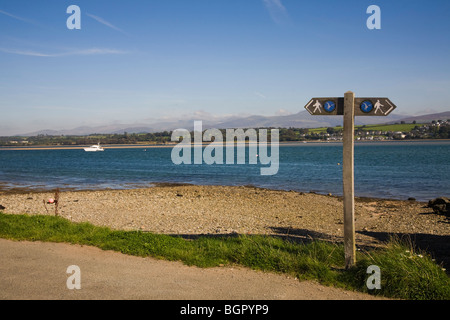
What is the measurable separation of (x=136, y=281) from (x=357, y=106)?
4.96m

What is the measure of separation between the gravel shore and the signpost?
3195 millimetres

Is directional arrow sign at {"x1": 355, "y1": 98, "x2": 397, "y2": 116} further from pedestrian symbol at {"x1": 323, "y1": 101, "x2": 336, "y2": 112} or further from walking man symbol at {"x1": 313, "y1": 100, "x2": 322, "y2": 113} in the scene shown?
walking man symbol at {"x1": 313, "y1": 100, "x2": 322, "y2": 113}

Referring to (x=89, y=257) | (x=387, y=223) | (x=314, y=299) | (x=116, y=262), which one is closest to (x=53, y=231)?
(x=89, y=257)

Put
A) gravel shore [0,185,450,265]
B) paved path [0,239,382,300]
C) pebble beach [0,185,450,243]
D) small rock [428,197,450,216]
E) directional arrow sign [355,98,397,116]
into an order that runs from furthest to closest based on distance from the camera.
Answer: small rock [428,197,450,216] → pebble beach [0,185,450,243] → gravel shore [0,185,450,265] → directional arrow sign [355,98,397,116] → paved path [0,239,382,300]

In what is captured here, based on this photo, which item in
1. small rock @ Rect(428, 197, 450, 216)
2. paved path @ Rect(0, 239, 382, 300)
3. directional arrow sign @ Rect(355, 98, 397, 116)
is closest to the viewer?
paved path @ Rect(0, 239, 382, 300)

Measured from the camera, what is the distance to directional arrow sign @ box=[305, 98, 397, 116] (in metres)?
6.96

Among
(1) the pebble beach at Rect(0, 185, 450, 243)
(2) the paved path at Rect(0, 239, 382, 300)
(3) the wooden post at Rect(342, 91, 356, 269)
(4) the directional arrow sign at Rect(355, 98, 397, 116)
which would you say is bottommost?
(1) the pebble beach at Rect(0, 185, 450, 243)

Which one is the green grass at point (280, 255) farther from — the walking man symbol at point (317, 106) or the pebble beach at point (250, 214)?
the pebble beach at point (250, 214)

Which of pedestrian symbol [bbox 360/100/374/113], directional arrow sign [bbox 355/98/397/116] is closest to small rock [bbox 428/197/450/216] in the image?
directional arrow sign [bbox 355/98/397/116]

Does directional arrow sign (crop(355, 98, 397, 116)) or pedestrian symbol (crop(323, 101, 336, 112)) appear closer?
directional arrow sign (crop(355, 98, 397, 116))

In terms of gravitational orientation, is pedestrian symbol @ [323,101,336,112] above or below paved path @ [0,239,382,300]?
above

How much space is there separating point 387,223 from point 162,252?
457 inches

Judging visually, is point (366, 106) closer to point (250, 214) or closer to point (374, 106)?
point (374, 106)

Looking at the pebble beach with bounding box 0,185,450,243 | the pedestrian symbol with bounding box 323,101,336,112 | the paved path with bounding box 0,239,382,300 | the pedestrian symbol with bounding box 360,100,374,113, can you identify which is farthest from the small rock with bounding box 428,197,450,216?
the paved path with bounding box 0,239,382,300
